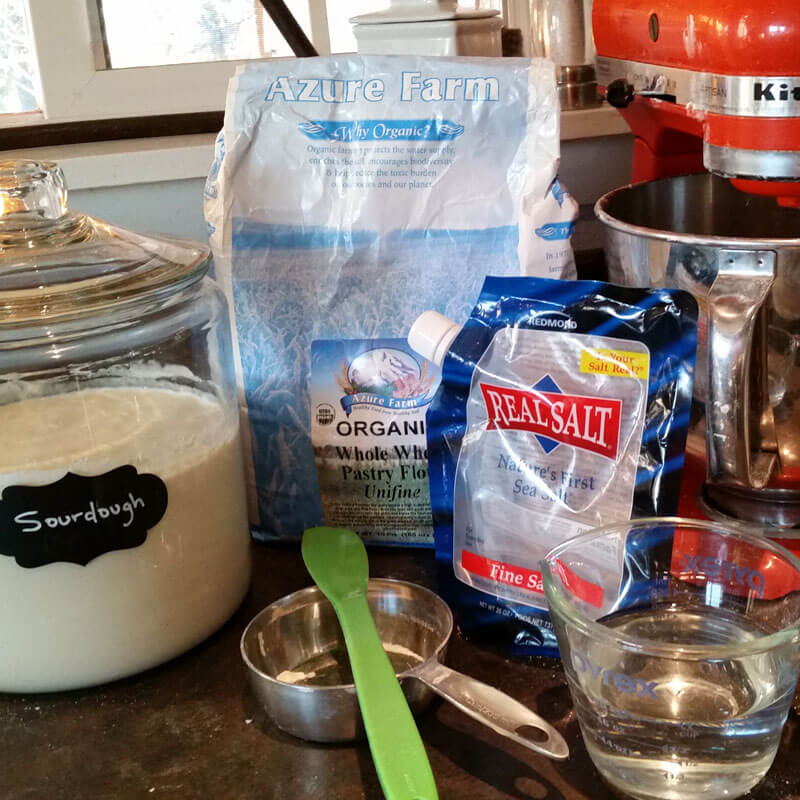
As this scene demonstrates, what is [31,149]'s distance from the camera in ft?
3.18

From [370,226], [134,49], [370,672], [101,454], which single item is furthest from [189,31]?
[370,672]

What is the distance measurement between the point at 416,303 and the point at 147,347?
187 millimetres

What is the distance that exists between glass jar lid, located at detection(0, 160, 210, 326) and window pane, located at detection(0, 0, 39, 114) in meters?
0.44

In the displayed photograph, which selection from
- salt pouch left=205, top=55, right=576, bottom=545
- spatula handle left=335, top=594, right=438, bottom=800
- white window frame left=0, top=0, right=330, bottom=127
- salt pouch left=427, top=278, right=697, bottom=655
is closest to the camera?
spatula handle left=335, top=594, right=438, bottom=800

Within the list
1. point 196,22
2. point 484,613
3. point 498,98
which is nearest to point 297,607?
point 484,613

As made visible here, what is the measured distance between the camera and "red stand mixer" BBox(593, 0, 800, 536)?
1.80ft

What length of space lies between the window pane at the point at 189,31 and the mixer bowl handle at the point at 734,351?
0.65m

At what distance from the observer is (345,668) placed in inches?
24.5

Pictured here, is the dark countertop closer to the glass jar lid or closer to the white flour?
the white flour

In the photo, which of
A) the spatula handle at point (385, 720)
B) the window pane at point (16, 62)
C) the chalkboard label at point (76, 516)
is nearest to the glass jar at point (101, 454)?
the chalkboard label at point (76, 516)

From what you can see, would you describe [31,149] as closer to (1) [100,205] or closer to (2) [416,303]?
(1) [100,205]

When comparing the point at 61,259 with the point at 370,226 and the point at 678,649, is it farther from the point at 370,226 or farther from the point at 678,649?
the point at 678,649

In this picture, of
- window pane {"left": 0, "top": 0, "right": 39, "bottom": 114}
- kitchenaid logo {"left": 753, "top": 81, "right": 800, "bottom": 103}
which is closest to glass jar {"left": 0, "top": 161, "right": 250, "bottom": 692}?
kitchenaid logo {"left": 753, "top": 81, "right": 800, "bottom": 103}

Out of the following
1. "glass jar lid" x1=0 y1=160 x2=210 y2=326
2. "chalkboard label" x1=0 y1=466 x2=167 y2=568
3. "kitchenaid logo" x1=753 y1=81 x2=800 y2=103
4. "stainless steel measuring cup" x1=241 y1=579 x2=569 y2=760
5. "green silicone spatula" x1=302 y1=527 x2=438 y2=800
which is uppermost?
"kitchenaid logo" x1=753 y1=81 x2=800 y2=103
